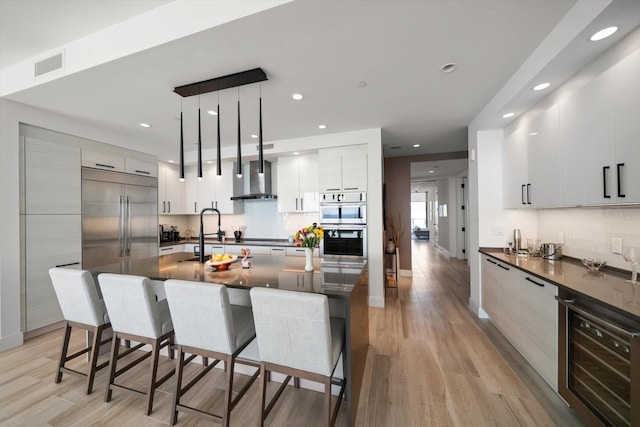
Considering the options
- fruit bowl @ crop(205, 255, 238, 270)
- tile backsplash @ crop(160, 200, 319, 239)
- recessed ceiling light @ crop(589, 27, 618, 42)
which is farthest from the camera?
tile backsplash @ crop(160, 200, 319, 239)

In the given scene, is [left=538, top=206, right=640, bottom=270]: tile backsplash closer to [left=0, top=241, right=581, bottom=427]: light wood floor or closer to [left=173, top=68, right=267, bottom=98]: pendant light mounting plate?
[left=0, top=241, right=581, bottom=427]: light wood floor

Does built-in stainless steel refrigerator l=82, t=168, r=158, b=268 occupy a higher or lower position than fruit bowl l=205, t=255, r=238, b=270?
higher

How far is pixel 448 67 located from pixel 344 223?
2.33 m

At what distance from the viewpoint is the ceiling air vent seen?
2125 mm

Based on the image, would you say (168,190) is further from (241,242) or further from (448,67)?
(448,67)

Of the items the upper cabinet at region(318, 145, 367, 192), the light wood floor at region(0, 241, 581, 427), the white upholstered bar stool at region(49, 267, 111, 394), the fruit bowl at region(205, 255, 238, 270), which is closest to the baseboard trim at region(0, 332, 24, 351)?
the light wood floor at region(0, 241, 581, 427)

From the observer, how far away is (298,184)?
14.3 ft

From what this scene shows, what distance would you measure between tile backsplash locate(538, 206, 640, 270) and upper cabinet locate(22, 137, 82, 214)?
562cm

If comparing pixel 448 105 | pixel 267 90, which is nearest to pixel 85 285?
pixel 267 90

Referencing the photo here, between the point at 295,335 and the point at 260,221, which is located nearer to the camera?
the point at 295,335

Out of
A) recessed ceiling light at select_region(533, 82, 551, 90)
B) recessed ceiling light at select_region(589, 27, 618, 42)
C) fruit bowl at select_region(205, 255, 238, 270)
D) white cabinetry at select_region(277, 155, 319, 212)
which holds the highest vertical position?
recessed ceiling light at select_region(533, 82, 551, 90)

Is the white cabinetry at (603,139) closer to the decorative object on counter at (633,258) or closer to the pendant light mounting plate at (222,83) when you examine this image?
the decorative object on counter at (633,258)

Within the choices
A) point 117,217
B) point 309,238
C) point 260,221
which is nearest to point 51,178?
point 117,217

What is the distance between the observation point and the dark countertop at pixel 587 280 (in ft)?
4.21
